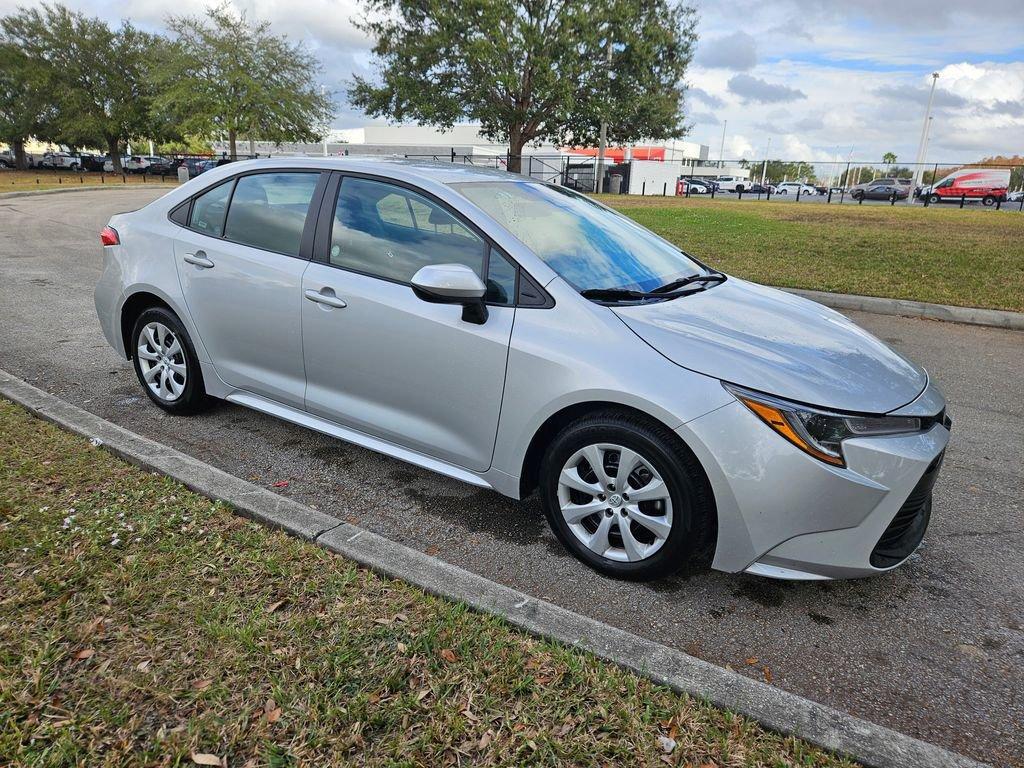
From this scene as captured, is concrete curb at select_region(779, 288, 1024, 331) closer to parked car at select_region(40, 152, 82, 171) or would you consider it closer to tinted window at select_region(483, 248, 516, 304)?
tinted window at select_region(483, 248, 516, 304)

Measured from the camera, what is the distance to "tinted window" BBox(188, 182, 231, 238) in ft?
13.7

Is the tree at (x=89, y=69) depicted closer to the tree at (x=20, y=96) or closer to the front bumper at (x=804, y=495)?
the tree at (x=20, y=96)

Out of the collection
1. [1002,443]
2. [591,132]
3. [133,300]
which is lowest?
[1002,443]

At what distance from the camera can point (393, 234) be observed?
3.48 metres

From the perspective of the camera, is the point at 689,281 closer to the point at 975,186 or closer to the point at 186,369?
the point at 186,369

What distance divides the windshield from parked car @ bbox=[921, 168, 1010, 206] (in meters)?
39.6

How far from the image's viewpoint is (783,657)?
2566 mm

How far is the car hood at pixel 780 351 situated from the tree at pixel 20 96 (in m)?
57.3

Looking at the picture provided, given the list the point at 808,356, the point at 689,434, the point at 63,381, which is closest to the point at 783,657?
the point at 689,434

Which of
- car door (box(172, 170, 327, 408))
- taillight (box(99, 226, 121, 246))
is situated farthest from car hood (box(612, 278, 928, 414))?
taillight (box(99, 226, 121, 246))

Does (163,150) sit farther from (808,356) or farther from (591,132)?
(808,356)

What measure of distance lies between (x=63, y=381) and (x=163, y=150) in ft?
301

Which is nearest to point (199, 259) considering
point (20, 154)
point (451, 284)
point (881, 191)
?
point (451, 284)

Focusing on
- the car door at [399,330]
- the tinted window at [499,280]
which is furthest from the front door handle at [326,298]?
the tinted window at [499,280]
